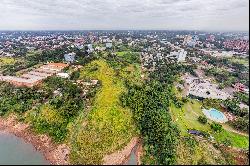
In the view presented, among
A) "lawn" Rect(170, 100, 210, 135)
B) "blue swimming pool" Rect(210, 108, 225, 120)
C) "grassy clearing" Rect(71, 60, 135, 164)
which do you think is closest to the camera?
"grassy clearing" Rect(71, 60, 135, 164)

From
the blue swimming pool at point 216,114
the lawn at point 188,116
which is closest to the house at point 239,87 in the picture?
the lawn at point 188,116

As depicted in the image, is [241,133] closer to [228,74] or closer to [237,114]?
[237,114]

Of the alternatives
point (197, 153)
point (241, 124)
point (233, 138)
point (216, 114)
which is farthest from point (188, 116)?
point (197, 153)

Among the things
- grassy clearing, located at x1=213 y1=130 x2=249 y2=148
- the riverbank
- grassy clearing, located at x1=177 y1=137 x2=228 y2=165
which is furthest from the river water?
grassy clearing, located at x1=213 y1=130 x2=249 y2=148

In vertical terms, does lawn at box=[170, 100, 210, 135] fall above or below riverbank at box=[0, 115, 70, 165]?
above

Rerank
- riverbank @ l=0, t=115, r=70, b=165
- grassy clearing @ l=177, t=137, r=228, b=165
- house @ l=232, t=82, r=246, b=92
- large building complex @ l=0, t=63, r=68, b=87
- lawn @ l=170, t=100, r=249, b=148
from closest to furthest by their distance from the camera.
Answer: grassy clearing @ l=177, t=137, r=228, b=165 < riverbank @ l=0, t=115, r=70, b=165 < lawn @ l=170, t=100, r=249, b=148 < large building complex @ l=0, t=63, r=68, b=87 < house @ l=232, t=82, r=246, b=92

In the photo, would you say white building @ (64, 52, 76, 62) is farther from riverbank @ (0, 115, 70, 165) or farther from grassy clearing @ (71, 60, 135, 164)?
riverbank @ (0, 115, 70, 165)

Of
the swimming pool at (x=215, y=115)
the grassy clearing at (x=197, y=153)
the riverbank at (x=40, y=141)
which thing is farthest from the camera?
the swimming pool at (x=215, y=115)

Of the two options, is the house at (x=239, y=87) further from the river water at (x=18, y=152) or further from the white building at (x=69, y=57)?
the white building at (x=69, y=57)
